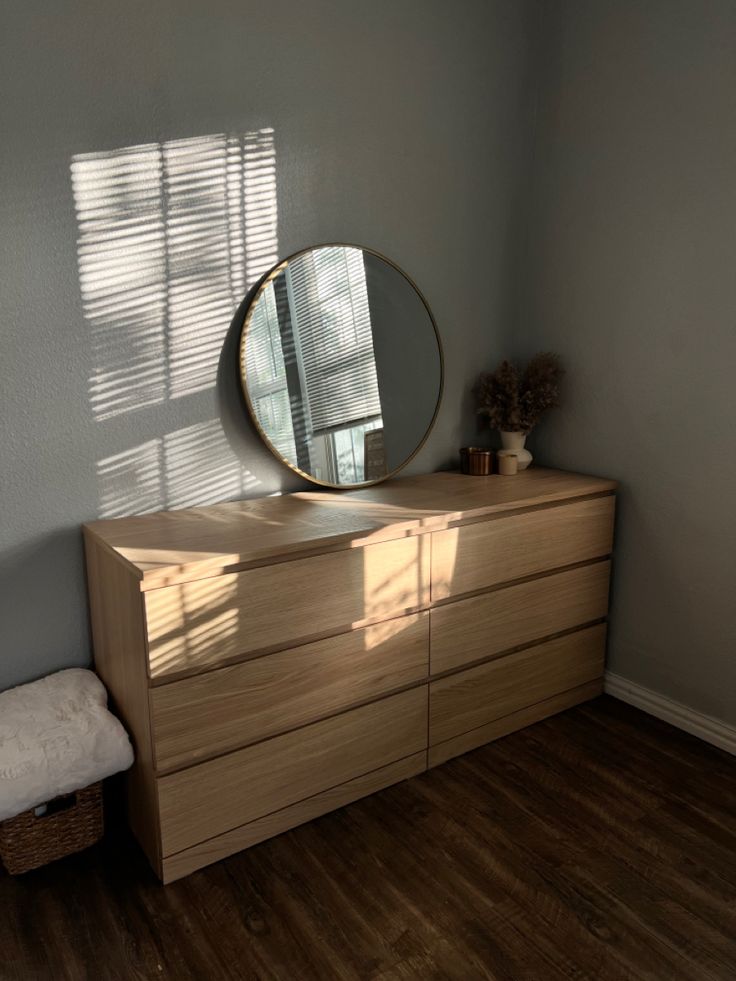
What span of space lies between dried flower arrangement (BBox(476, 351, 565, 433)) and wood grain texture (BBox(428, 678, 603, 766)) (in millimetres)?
852

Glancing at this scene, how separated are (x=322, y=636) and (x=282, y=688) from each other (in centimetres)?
15

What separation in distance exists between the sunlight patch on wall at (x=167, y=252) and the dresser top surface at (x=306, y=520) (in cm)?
33

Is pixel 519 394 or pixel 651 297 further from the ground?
pixel 651 297

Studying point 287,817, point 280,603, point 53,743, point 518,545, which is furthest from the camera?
point 518,545

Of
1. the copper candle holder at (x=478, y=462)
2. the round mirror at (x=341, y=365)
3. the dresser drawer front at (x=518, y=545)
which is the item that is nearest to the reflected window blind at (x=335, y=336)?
the round mirror at (x=341, y=365)

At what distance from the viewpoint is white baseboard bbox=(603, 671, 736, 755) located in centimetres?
228

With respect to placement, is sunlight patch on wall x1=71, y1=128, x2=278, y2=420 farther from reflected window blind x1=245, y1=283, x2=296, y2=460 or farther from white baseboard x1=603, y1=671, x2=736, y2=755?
white baseboard x1=603, y1=671, x2=736, y2=755

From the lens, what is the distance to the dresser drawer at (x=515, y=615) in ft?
6.98

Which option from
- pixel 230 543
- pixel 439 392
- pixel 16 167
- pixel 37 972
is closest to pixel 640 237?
pixel 439 392

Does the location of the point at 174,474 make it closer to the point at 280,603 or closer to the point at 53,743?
the point at 280,603

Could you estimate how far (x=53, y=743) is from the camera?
5.51 feet

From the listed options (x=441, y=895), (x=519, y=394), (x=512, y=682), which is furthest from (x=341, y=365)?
(x=441, y=895)

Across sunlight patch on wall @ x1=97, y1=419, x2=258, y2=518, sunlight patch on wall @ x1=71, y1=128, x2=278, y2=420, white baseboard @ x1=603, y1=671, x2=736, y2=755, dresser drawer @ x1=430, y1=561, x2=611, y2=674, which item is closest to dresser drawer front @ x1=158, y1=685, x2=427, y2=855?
dresser drawer @ x1=430, y1=561, x2=611, y2=674

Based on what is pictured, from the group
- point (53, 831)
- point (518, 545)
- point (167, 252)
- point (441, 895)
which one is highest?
point (167, 252)
